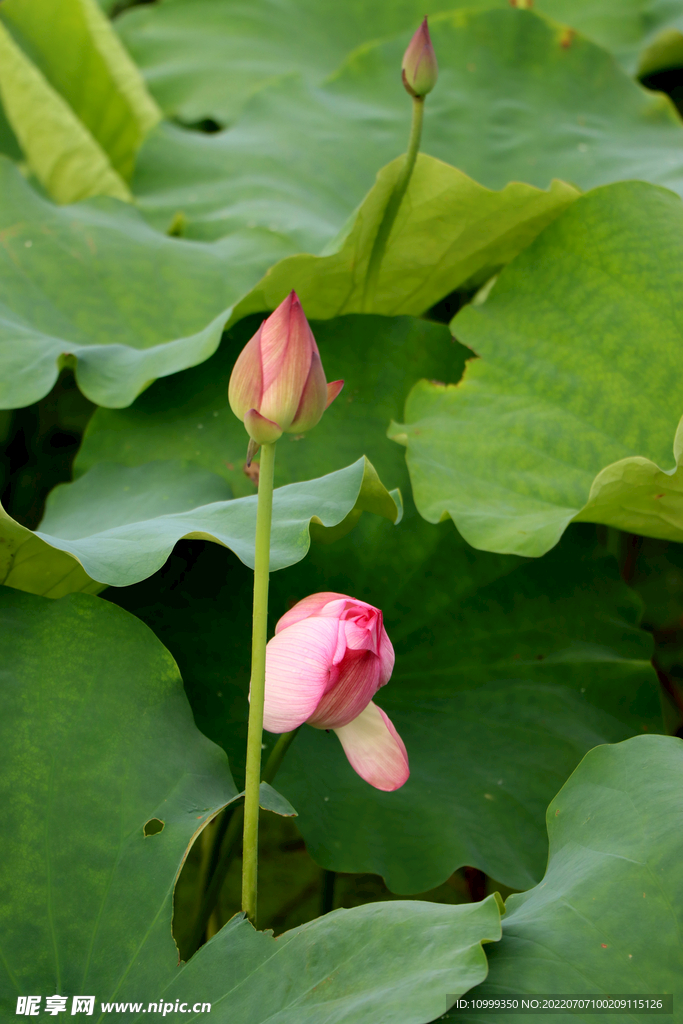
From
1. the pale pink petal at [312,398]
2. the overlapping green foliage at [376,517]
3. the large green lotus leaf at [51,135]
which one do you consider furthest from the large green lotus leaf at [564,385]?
the large green lotus leaf at [51,135]

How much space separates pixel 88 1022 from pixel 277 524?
290 millimetres

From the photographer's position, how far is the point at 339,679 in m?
0.44

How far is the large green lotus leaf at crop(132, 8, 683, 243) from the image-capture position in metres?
1.00

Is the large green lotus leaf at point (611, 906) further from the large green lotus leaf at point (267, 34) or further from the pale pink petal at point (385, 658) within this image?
the large green lotus leaf at point (267, 34)

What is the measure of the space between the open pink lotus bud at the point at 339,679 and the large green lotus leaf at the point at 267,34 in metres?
1.02

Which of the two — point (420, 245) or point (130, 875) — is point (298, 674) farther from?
point (420, 245)

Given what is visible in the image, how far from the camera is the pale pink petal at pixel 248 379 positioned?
38 cm

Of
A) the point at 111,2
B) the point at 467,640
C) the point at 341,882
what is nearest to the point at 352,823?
the point at 467,640

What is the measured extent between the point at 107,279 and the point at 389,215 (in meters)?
0.30

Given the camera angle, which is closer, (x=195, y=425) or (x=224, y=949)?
(x=224, y=949)

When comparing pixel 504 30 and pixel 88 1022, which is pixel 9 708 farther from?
pixel 504 30

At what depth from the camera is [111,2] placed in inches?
60.7

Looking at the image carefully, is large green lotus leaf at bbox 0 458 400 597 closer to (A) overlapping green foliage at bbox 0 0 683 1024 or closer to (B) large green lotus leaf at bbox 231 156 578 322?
(A) overlapping green foliage at bbox 0 0 683 1024

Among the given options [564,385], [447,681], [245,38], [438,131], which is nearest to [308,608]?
[447,681]
